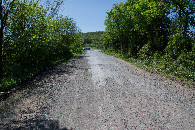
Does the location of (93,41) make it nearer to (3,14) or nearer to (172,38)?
(172,38)

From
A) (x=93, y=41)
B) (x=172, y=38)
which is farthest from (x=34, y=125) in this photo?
(x=93, y=41)

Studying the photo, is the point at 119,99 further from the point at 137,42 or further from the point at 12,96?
the point at 137,42

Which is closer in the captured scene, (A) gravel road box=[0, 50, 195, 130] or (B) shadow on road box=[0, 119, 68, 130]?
(B) shadow on road box=[0, 119, 68, 130]

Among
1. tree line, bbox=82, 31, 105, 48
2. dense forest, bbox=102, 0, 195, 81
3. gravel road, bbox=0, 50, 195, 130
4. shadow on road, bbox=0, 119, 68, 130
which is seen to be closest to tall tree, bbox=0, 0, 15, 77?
gravel road, bbox=0, 50, 195, 130

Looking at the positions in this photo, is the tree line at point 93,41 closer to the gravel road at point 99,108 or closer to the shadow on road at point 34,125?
the gravel road at point 99,108

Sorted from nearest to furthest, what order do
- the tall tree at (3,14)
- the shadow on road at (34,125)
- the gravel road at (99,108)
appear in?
the shadow on road at (34,125) < the gravel road at (99,108) < the tall tree at (3,14)

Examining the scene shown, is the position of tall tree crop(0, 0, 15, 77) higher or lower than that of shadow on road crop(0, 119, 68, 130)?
higher

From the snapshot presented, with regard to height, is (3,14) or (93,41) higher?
(93,41)

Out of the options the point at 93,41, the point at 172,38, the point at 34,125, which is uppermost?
the point at 93,41

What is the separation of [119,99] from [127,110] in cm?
93

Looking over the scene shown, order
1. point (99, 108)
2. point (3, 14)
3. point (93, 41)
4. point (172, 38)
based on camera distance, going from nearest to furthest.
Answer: point (99, 108) → point (3, 14) → point (172, 38) → point (93, 41)

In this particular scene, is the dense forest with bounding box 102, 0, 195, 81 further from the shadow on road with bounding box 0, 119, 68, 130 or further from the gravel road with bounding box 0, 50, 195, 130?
the shadow on road with bounding box 0, 119, 68, 130

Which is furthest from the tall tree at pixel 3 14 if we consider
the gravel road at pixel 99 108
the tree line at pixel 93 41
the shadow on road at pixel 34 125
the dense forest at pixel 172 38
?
the tree line at pixel 93 41

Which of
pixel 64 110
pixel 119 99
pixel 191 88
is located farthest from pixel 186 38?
pixel 64 110
